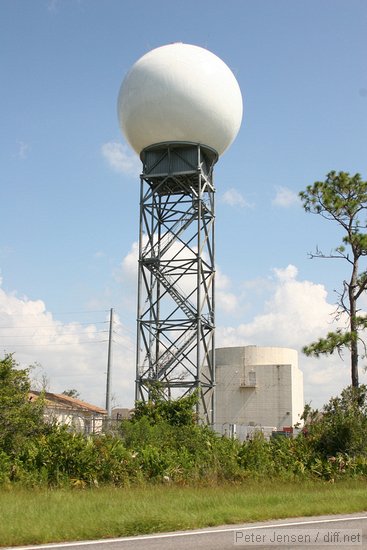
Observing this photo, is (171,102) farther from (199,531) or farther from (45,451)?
(199,531)

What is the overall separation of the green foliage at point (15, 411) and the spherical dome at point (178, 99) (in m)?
18.7

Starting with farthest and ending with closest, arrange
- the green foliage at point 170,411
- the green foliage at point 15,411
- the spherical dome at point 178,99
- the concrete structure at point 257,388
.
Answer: the concrete structure at point 257,388 < the spherical dome at point 178,99 < the green foliage at point 170,411 < the green foliage at point 15,411

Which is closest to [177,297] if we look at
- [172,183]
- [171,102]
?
[172,183]

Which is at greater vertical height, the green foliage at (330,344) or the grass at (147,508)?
the green foliage at (330,344)

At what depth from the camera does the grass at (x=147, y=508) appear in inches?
391

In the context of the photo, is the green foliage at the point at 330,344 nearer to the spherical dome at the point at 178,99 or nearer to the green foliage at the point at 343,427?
the green foliage at the point at 343,427

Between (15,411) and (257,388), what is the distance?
44383 mm

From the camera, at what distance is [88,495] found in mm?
13461

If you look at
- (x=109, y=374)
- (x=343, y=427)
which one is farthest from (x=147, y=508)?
(x=109, y=374)

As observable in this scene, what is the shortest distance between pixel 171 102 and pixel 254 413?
113ft

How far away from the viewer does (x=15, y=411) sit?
689 inches

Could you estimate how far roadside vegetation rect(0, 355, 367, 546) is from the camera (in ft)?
35.8

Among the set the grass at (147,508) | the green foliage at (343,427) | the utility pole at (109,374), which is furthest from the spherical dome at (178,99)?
the grass at (147,508)

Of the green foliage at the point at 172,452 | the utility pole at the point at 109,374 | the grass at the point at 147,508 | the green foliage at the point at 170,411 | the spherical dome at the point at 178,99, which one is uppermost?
the spherical dome at the point at 178,99
